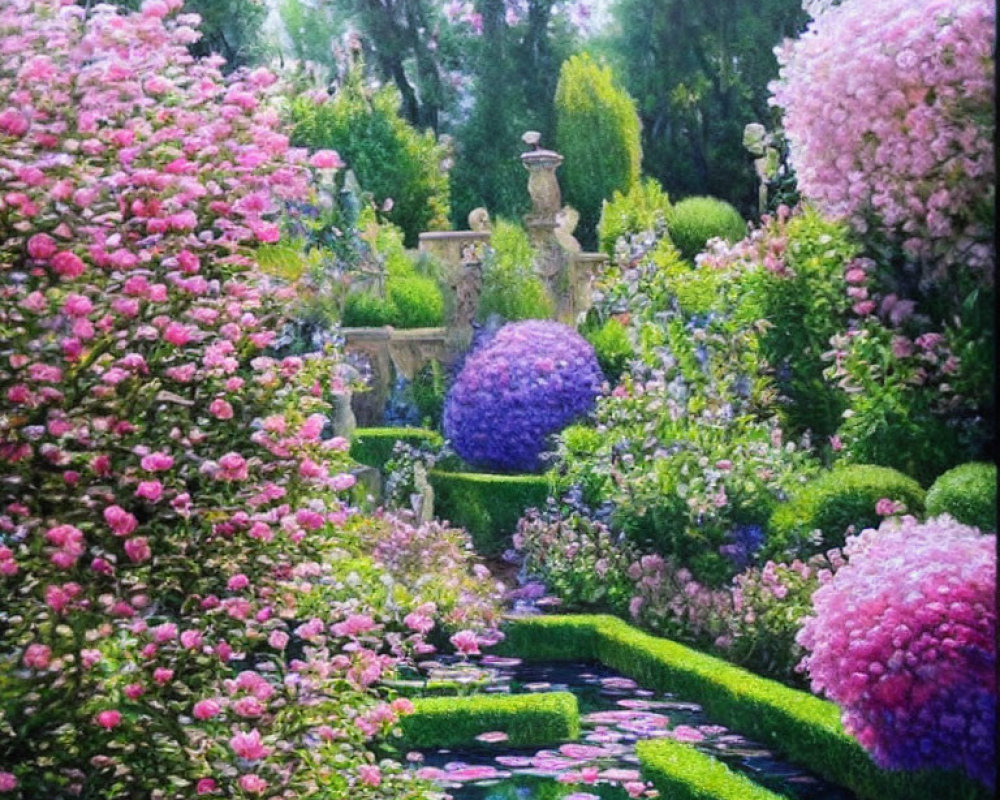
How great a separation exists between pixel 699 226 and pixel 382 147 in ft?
15.5

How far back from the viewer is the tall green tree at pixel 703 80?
25.2 metres

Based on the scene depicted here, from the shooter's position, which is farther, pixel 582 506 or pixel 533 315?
pixel 533 315

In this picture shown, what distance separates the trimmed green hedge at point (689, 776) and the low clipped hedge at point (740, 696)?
0.48 meters

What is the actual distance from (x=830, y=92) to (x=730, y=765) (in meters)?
3.38

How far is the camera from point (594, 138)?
77.9 ft

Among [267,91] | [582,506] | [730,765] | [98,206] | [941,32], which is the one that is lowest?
[730,765]

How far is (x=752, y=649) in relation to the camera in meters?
8.52

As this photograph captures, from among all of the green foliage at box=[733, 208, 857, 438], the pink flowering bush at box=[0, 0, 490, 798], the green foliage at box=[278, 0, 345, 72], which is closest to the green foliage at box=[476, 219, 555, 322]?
the green foliage at box=[733, 208, 857, 438]

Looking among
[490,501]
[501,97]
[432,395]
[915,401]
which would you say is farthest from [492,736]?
[501,97]

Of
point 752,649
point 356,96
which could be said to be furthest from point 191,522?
point 356,96

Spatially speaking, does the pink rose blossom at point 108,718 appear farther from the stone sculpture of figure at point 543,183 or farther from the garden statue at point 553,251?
the stone sculpture of figure at point 543,183

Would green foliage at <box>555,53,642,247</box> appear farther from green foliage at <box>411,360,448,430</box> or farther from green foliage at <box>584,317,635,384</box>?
green foliage at <box>584,317,635,384</box>

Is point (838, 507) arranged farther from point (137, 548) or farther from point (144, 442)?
point (137, 548)

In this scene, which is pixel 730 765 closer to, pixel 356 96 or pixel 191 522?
pixel 191 522
